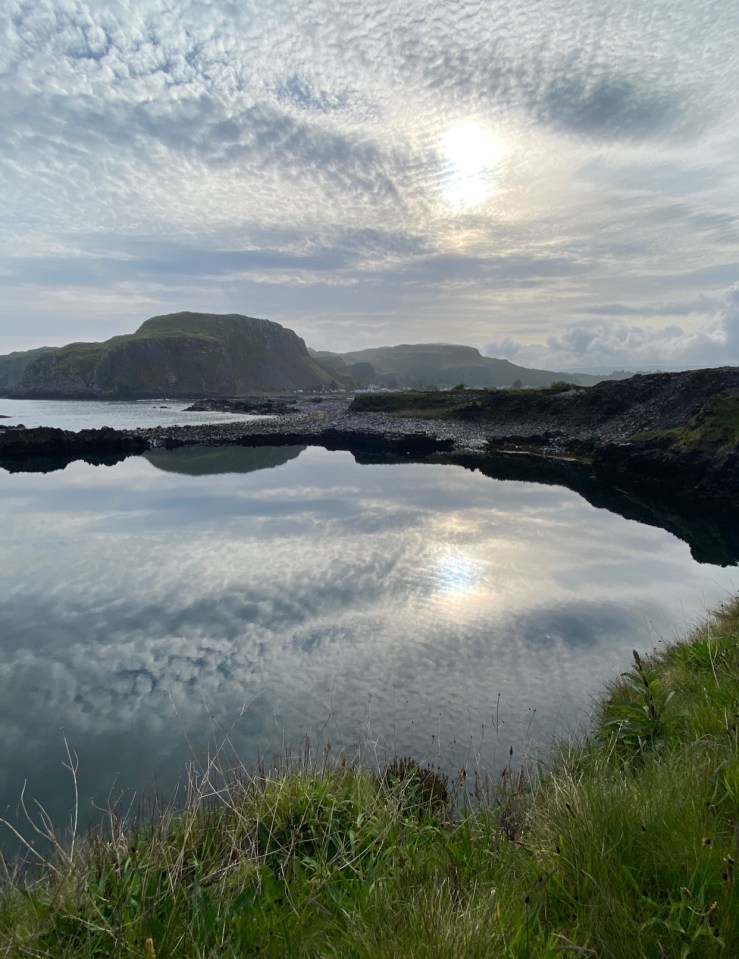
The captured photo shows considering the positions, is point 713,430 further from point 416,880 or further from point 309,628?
point 416,880

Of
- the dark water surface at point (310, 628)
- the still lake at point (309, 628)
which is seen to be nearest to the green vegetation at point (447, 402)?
the still lake at point (309, 628)

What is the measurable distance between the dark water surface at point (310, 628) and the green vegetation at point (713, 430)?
13.9 m

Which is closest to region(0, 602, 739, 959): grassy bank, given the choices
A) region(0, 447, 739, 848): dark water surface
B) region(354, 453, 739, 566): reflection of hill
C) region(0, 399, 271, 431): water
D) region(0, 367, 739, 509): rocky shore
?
region(0, 447, 739, 848): dark water surface

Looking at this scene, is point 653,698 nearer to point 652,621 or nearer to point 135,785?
point 135,785

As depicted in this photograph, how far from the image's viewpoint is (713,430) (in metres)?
37.3

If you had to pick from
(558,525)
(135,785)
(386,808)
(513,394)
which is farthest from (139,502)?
(513,394)

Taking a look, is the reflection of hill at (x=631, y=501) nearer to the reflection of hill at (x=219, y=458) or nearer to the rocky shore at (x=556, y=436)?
the rocky shore at (x=556, y=436)

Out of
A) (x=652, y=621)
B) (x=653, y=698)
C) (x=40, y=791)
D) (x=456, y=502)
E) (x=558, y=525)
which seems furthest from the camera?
(x=456, y=502)

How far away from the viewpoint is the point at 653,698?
7.20m

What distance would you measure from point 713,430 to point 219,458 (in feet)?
134

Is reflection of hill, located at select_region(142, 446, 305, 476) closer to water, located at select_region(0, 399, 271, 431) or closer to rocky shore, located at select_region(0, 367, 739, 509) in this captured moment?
rocky shore, located at select_region(0, 367, 739, 509)

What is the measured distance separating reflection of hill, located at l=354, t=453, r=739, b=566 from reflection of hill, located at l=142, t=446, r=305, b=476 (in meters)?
8.85

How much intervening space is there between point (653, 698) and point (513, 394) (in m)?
74.9

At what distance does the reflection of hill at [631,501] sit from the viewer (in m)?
23.8
